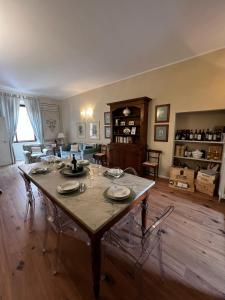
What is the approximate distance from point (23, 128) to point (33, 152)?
1426 millimetres

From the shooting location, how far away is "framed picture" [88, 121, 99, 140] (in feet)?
17.5

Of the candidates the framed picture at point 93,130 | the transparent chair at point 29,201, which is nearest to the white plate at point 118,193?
the transparent chair at point 29,201

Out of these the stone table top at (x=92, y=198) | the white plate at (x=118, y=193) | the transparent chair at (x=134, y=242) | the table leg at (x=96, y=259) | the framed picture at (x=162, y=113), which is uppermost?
the framed picture at (x=162, y=113)

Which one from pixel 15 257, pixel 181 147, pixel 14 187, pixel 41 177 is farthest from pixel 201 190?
pixel 14 187

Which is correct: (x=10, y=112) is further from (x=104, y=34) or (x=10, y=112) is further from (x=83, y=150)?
(x=104, y=34)

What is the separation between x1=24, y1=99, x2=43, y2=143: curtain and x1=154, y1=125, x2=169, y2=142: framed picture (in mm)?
5004

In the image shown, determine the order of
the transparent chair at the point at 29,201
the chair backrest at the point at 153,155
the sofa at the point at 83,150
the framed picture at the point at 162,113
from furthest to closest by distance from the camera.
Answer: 1. the sofa at the point at 83,150
2. the chair backrest at the point at 153,155
3. the framed picture at the point at 162,113
4. the transparent chair at the point at 29,201

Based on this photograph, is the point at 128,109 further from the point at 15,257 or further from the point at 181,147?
the point at 15,257

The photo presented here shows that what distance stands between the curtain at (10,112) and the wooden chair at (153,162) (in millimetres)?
5109

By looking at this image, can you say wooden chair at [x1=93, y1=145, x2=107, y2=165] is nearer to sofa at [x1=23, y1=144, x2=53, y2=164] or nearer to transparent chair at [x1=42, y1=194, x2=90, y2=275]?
sofa at [x1=23, y1=144, x2=53, y2=164]

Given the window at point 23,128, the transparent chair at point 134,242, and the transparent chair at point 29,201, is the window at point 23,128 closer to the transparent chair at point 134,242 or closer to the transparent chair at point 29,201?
the transparent chair at point 29,201

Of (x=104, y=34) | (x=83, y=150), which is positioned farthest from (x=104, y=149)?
(x=104, y=34)

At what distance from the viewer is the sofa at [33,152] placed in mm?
4867

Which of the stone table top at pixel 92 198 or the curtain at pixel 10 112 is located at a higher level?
the curtain at pixel 10 112
